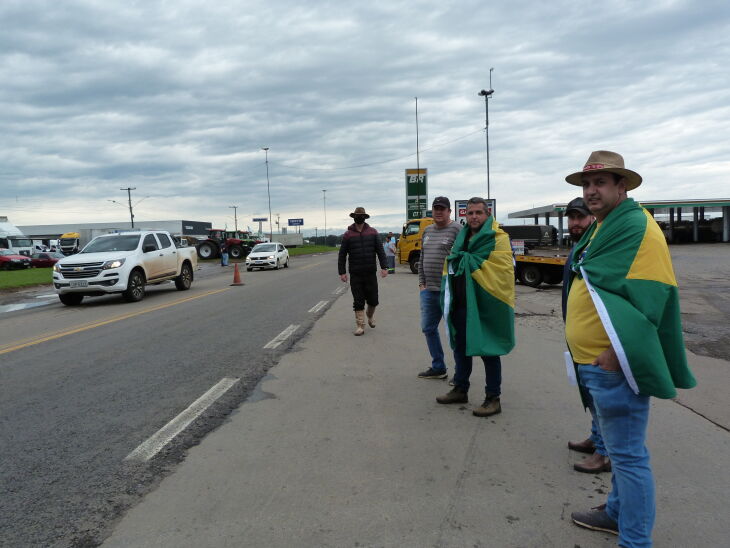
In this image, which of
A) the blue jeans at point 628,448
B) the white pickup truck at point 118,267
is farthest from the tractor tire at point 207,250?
the blue jeans at point 628,448

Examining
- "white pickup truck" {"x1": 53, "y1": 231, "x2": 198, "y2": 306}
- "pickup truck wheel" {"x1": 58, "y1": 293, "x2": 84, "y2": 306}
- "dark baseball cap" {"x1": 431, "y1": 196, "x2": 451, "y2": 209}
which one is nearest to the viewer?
"dark baseball cap" {"x1": 431, "y1": 196, "x2": 451, "y2": 209}

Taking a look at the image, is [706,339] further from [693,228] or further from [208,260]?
[693,228]

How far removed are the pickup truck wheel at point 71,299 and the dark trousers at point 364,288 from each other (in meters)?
8.84

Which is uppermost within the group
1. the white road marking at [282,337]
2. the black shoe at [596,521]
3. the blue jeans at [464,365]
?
the blue jeans at [464,365]

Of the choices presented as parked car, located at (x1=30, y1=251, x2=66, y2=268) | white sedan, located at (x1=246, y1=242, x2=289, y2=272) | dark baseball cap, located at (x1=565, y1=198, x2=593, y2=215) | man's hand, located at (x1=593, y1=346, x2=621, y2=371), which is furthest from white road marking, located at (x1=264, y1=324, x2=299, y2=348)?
parked car, located at (x1=30, y1=251, x2=66, y2=268)

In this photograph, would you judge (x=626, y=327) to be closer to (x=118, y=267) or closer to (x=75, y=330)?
(x=75, y=330)

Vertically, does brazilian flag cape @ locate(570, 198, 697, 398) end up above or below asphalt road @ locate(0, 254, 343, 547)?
above

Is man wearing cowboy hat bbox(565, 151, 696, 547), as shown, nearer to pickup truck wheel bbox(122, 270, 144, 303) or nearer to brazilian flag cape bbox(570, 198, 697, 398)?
brazilian flag cape bbox(570, 198, 697, 398)

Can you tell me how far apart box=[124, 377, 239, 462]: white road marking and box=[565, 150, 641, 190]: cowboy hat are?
10.8ft

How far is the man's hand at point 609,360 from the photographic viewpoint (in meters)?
2.41

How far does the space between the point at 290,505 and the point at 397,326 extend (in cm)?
657

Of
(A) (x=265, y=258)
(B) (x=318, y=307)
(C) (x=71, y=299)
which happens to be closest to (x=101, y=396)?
(B) (x=318, y=307)

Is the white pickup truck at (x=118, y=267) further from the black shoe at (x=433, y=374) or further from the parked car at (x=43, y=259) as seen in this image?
the parked car at (x=43, y=259)

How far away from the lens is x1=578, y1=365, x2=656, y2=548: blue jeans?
247 centimetres
